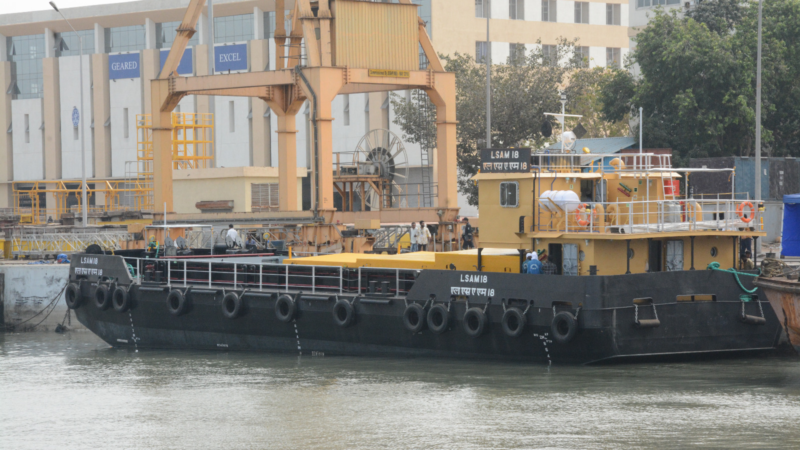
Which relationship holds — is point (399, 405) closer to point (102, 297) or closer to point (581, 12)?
point (102, 297)

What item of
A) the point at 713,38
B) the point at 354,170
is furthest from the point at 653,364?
the point at 713,38

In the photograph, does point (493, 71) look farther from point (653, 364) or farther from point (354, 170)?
point (653, 364)

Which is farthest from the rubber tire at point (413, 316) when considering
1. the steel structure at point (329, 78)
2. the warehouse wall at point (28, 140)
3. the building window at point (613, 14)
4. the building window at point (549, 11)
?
the warehouse wall at point (28, 140)

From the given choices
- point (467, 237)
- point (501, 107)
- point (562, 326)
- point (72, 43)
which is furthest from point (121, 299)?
point (72, 43)

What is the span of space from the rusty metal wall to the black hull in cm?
846

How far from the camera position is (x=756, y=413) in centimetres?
1559

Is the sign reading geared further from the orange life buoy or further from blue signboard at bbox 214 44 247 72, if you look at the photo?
blue signboard at bbox 214 44 247 72

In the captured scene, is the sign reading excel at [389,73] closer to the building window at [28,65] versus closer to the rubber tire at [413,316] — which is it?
the rubber tire at [413,316]

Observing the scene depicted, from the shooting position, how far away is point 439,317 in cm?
2030

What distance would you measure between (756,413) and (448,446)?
4794 millimetres

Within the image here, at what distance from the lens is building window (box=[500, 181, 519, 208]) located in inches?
792

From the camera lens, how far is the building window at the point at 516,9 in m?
57.0

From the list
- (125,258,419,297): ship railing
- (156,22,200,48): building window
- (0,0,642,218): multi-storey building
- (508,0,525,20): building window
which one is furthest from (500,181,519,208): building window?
(156,22,200,48): building window

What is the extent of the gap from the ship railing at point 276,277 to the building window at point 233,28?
1314 inches
